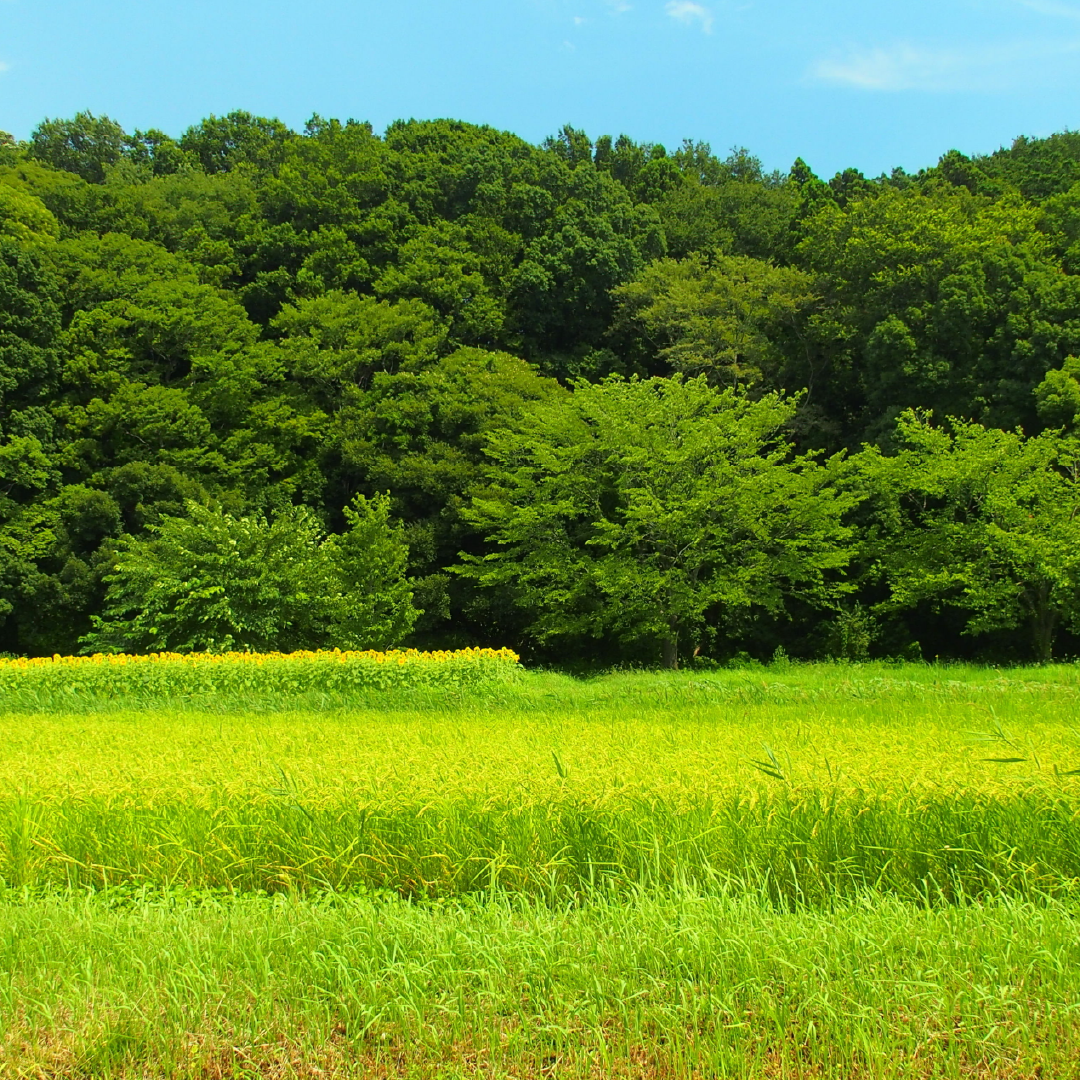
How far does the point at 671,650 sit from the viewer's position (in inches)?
874

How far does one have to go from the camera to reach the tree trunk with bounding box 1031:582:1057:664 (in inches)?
816

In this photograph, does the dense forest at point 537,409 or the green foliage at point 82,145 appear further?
the green foliage at point 82,145

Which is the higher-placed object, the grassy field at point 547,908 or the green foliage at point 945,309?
the green foliage at point 945,309

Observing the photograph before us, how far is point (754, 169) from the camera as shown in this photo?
49.0 m

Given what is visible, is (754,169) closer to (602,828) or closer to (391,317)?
(391,317)

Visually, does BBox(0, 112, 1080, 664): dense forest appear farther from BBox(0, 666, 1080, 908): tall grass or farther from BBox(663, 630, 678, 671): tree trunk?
BBox(0, 666, 1080, 908): tall grass

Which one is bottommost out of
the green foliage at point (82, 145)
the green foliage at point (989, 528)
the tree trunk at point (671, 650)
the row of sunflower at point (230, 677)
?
the tree trunk at point (671, 650)

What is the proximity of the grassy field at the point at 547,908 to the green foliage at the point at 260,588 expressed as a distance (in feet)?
38.0

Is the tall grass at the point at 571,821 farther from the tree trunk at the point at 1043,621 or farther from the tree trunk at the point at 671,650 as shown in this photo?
the tree trunk at the point at 1043,621

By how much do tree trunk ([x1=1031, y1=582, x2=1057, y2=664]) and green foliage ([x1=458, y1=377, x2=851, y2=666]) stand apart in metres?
4.63

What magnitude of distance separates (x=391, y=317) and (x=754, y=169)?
28539 mm

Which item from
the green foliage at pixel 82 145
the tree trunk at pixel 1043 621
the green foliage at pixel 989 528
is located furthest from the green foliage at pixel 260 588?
the green foliage at pixel 82 145

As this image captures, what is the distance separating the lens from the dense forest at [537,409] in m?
21.0

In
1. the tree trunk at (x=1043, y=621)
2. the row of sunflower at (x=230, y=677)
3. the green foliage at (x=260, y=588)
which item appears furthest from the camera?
the tree trunk at (x=1043, y=621)
